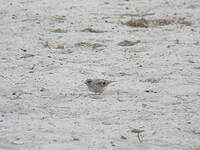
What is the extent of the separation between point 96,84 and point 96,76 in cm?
32

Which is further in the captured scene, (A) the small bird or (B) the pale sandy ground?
(A) the small bird

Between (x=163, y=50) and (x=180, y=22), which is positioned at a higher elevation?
(x=180, y=22)

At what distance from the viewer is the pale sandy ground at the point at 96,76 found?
562 cm

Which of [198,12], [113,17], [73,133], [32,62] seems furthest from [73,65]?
[198,12]

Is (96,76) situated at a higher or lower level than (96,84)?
higher

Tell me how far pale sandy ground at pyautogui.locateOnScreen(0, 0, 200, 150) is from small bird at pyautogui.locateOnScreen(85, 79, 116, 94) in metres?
0.12

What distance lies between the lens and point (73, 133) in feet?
18.7

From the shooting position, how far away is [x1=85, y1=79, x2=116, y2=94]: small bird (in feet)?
23.0

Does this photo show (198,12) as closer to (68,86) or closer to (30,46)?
(30,46)

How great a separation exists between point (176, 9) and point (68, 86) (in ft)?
16.4

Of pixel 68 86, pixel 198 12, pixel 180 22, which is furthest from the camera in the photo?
pixel 198 12

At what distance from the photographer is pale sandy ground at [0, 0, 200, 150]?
5.62 metres

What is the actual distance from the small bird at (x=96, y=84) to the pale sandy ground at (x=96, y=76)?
12 centimetres

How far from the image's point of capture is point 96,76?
24.5 feet
